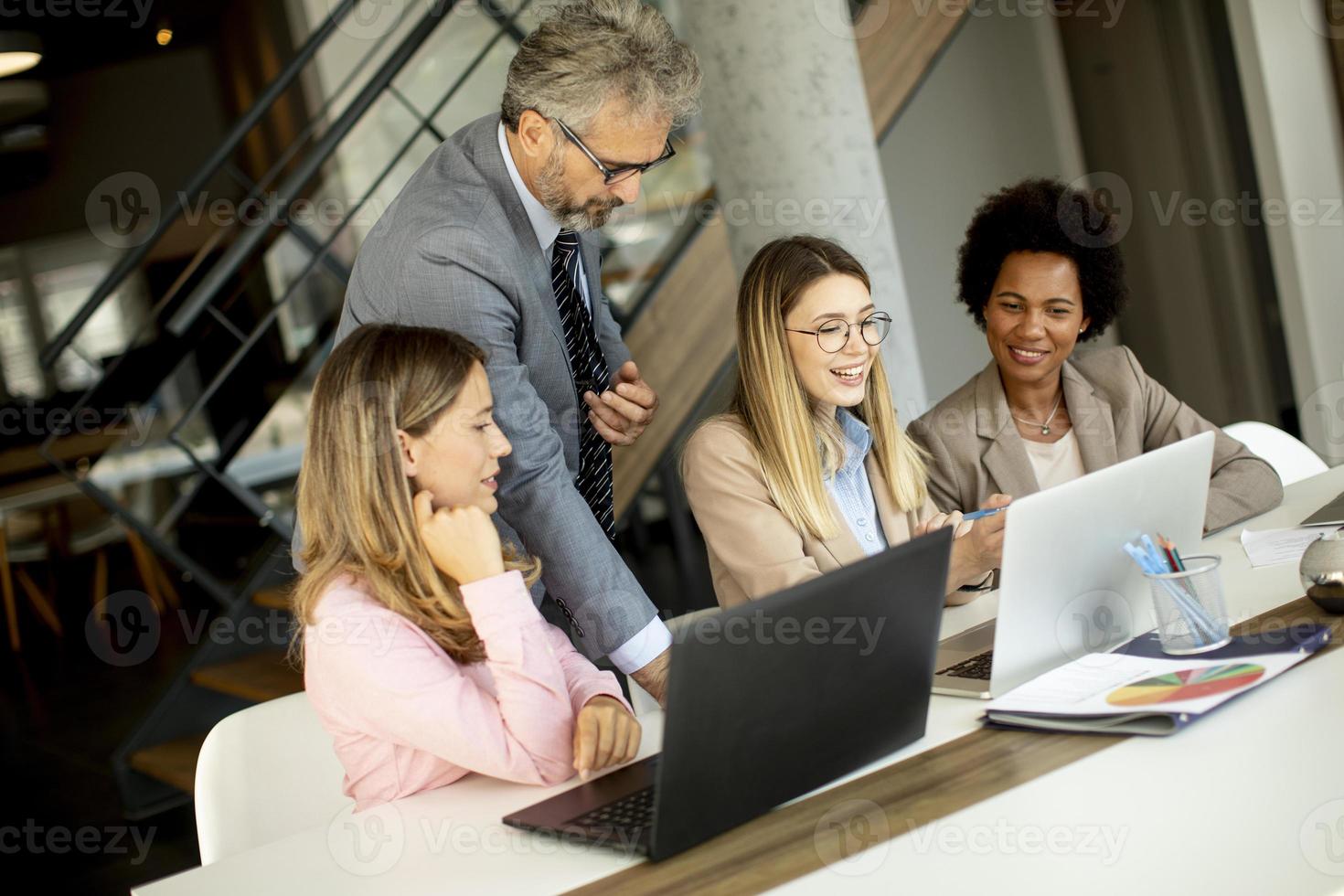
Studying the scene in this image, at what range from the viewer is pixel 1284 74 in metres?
4.62

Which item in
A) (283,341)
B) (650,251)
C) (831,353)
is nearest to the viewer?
(831,353)

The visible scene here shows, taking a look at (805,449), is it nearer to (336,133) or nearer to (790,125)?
(790,125)

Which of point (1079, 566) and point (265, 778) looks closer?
point (1079, 566)

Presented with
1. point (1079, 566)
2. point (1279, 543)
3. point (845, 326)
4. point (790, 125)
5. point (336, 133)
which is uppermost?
point (336, 133)

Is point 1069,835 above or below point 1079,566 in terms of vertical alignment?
below

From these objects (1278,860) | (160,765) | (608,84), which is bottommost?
(160,765)

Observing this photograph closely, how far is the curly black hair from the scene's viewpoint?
105 inches

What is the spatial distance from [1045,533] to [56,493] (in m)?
7.40

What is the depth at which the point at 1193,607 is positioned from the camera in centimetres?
159

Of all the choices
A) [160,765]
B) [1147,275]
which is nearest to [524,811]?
[160,765]

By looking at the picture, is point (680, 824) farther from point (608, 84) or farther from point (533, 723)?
point (608, 84)

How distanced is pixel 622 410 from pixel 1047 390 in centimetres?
96

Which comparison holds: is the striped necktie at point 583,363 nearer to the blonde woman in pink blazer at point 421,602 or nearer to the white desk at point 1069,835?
the blonde woman in pink blazer at point 421,602

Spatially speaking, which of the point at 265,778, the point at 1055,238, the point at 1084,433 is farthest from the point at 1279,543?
the point at 265,778
